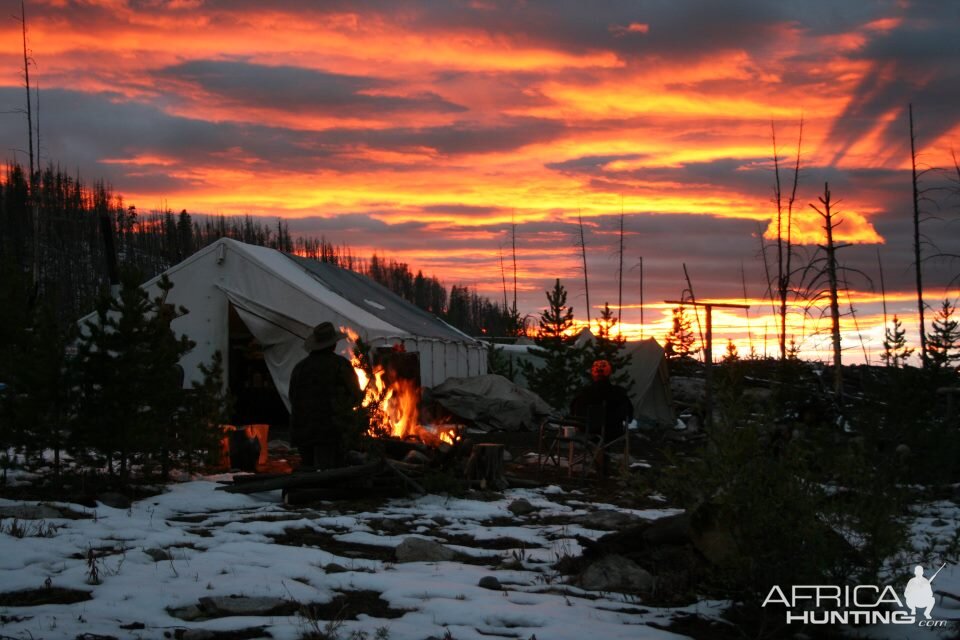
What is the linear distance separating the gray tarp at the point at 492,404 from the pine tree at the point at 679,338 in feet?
30.6

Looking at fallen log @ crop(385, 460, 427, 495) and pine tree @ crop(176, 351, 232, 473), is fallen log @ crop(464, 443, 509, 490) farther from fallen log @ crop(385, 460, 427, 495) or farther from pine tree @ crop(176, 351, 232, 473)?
pine tree @ crop(176, 351, 232, 473)

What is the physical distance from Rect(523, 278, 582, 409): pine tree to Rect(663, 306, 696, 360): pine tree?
724 cm

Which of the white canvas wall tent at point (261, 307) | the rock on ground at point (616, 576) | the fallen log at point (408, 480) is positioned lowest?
the rock on ground at point (616, 576)

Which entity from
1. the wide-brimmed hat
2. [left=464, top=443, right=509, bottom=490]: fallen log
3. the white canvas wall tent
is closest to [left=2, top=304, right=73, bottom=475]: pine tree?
the wide-brimmed hat

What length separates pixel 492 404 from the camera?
68.3ft

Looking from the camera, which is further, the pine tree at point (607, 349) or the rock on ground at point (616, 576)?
the pine tree at point (607, 349)

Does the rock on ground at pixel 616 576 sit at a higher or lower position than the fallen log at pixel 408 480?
lower

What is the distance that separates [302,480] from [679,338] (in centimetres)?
2240

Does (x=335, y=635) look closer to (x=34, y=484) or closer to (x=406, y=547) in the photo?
(x=406, y=547)

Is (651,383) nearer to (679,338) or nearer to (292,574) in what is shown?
(679,338)

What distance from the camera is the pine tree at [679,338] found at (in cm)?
2959

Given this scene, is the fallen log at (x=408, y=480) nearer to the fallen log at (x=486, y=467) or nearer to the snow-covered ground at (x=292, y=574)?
the snow-covered ground at (x=292, y=574)

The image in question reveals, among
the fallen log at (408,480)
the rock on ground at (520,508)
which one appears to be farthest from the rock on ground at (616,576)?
the fallen log at (408,480)

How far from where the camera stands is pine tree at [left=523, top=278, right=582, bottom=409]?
23000mm
